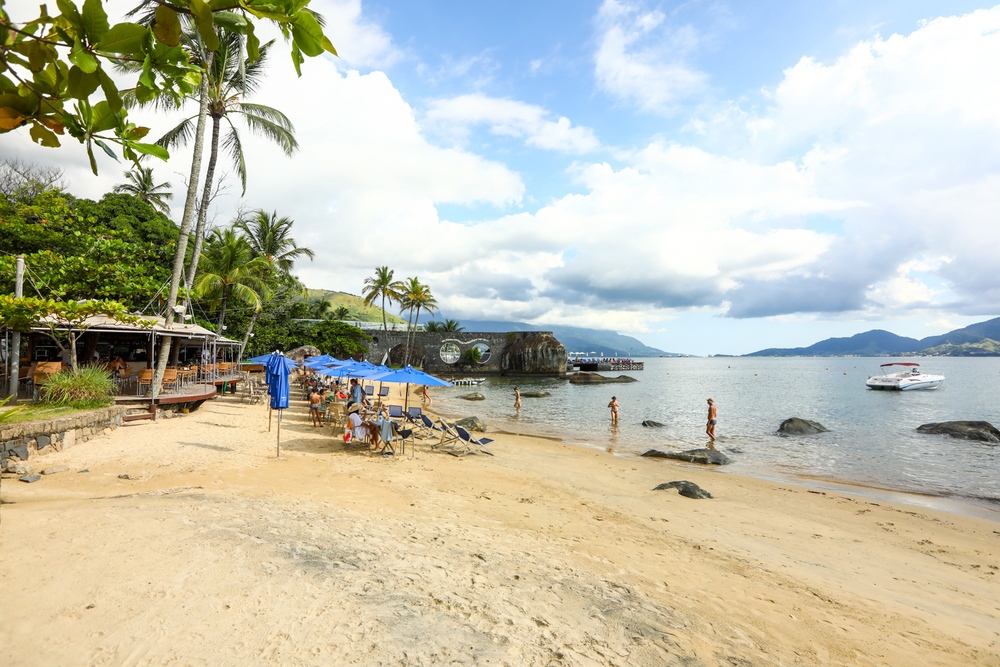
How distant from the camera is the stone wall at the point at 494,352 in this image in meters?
57.9

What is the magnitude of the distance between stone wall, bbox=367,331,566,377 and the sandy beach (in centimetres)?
4825

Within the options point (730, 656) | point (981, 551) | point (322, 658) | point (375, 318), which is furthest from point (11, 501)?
point (375, 318)

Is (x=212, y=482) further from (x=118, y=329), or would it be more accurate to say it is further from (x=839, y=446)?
(x=839, y=446)

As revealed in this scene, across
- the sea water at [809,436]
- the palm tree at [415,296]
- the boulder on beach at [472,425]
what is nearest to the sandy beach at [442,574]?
the sea water at [809,436]

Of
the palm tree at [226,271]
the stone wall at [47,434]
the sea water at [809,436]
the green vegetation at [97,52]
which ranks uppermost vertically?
the palm tree at [226,271]

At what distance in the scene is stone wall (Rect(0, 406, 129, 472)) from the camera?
8.32 metres

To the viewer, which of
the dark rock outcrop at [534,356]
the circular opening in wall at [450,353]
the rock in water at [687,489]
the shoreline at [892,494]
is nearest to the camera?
the rock in water at [687,489]

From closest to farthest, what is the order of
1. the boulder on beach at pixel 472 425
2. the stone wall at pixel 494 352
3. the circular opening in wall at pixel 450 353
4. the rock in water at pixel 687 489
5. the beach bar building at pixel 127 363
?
the rock in water at pixel 687 489 → the beach bar building at pixel 127 363 → the boulder on beach at pixel 472 425 → the stone wall at pixel 494 352 → the circular opening in wall at pixel 450 353

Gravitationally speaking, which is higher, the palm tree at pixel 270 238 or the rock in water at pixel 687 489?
the palm tree at pixel 270 238

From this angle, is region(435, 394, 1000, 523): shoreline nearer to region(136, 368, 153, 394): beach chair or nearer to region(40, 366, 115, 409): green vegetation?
region(136, 368, 153, 394): beach chair

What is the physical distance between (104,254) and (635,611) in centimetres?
2168

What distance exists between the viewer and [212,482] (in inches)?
303

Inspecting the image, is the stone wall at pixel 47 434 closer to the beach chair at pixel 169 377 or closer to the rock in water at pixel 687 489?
the beach chair at pixel 169 377

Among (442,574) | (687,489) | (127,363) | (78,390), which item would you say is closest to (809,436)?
(687,489)
